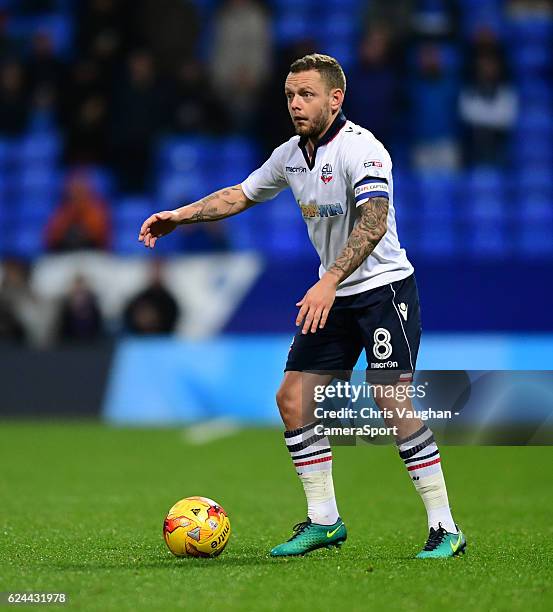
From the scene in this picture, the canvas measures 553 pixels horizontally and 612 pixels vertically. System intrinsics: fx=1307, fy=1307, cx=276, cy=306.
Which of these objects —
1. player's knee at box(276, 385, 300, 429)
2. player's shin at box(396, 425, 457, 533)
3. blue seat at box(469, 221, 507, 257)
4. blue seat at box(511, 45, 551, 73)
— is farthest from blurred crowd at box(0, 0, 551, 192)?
player's shin at box(396, 425, 457, 533)

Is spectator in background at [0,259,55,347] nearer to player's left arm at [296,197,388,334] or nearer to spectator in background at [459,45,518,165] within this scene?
spectator in background at [459,45,518,165]

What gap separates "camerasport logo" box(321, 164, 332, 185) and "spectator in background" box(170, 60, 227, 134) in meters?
11.7

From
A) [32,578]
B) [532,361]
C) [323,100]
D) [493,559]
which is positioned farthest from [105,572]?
[532,361]

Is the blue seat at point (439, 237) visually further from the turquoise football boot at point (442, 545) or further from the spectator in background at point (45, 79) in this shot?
the turquoise football boot at point (442, 545)

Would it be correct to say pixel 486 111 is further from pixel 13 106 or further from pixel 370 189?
pixel 370 189

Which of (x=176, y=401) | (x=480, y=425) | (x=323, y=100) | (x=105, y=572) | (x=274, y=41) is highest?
(x=274, y=41)

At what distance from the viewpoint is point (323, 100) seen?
→ 593 cm

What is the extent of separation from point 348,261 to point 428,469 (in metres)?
1.02

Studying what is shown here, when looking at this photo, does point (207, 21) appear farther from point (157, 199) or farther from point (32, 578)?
point (32, 578)

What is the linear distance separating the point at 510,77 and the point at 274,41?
3.43 meters

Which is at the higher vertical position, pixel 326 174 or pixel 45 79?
pixel 45 79

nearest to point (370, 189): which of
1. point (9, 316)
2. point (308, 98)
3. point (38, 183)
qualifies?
point (308, 98)

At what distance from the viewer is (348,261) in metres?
5.66

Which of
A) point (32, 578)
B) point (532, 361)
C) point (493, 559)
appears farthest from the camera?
point (532, 361)
